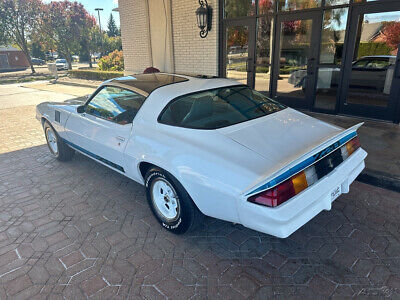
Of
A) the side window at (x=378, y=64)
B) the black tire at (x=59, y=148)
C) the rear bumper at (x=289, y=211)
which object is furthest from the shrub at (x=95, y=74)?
the rear bumper at (x=289, y=211)

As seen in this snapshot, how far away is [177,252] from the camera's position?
2699 mm

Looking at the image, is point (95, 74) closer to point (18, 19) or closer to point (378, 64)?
point (18, 19)

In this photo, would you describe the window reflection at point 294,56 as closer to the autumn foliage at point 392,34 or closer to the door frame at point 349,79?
the door frame at point 349,79

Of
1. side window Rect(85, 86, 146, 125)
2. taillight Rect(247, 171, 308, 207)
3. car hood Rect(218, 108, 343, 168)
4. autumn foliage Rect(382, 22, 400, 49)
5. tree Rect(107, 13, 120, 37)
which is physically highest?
tree Rect(107, 13, 120, 37)

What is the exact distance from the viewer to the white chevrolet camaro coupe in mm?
2203

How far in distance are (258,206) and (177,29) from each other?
8.05 meters

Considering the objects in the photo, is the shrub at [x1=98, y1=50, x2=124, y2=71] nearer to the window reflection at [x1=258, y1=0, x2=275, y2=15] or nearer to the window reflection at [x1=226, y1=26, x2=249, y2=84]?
the window reflection at [x1=226, y1=26, x2=249, y2=84]

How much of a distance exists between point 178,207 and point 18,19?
35.7 meters

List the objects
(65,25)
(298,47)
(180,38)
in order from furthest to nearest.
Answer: (65,25) → (180,38) → (298,47)

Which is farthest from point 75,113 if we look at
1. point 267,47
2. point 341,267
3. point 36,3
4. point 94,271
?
point 36,3

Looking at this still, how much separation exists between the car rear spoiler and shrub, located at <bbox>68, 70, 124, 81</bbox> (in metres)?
17.2

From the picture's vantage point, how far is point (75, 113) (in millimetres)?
4164

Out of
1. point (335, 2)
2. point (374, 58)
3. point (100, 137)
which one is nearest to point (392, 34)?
point (374, 58)

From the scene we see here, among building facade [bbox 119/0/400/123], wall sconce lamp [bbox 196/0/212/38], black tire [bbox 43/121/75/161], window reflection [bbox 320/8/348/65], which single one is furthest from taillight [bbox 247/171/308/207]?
wall sconce lamp [bbox 196/0/212/38]
